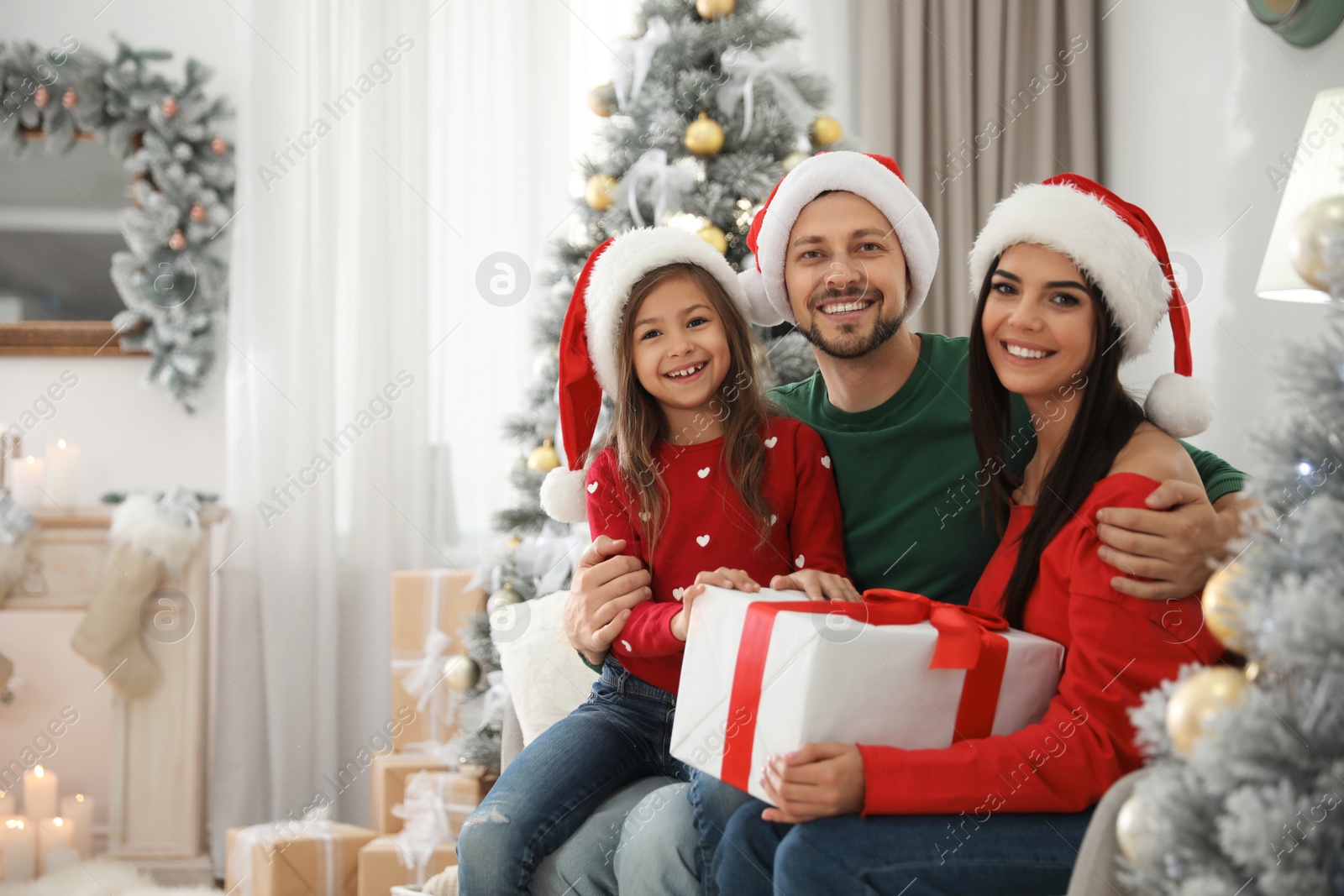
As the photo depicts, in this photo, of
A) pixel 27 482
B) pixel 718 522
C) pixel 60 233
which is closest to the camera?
pixel 718 522

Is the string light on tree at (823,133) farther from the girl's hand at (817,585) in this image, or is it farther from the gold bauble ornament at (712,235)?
the girl's hand at (817,585)

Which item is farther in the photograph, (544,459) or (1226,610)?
(544,459)

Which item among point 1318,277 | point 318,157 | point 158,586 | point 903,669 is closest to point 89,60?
point 318,157

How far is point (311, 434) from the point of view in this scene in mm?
3098

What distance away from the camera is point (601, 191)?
7.70 ft

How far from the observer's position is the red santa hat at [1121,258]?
51.3 inches

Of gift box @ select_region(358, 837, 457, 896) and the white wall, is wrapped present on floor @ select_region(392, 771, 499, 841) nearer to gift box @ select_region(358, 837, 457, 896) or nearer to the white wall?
gift box @ select_region(358, 837, 457, 896)

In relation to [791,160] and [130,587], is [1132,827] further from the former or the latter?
[130,587]

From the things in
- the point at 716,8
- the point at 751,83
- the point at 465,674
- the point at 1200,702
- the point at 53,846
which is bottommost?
the point at 53,846

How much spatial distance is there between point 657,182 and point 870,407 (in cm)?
81

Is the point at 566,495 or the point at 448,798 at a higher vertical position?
the point at 566,495

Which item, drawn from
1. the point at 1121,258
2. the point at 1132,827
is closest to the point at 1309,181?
the point at 1121,258

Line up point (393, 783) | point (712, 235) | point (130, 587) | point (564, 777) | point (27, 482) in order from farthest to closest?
point (27, 482)
point (130, 587)
point (393, 783)
point (712, 235)
point (564, 777)

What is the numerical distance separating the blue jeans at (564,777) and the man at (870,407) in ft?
0.15
